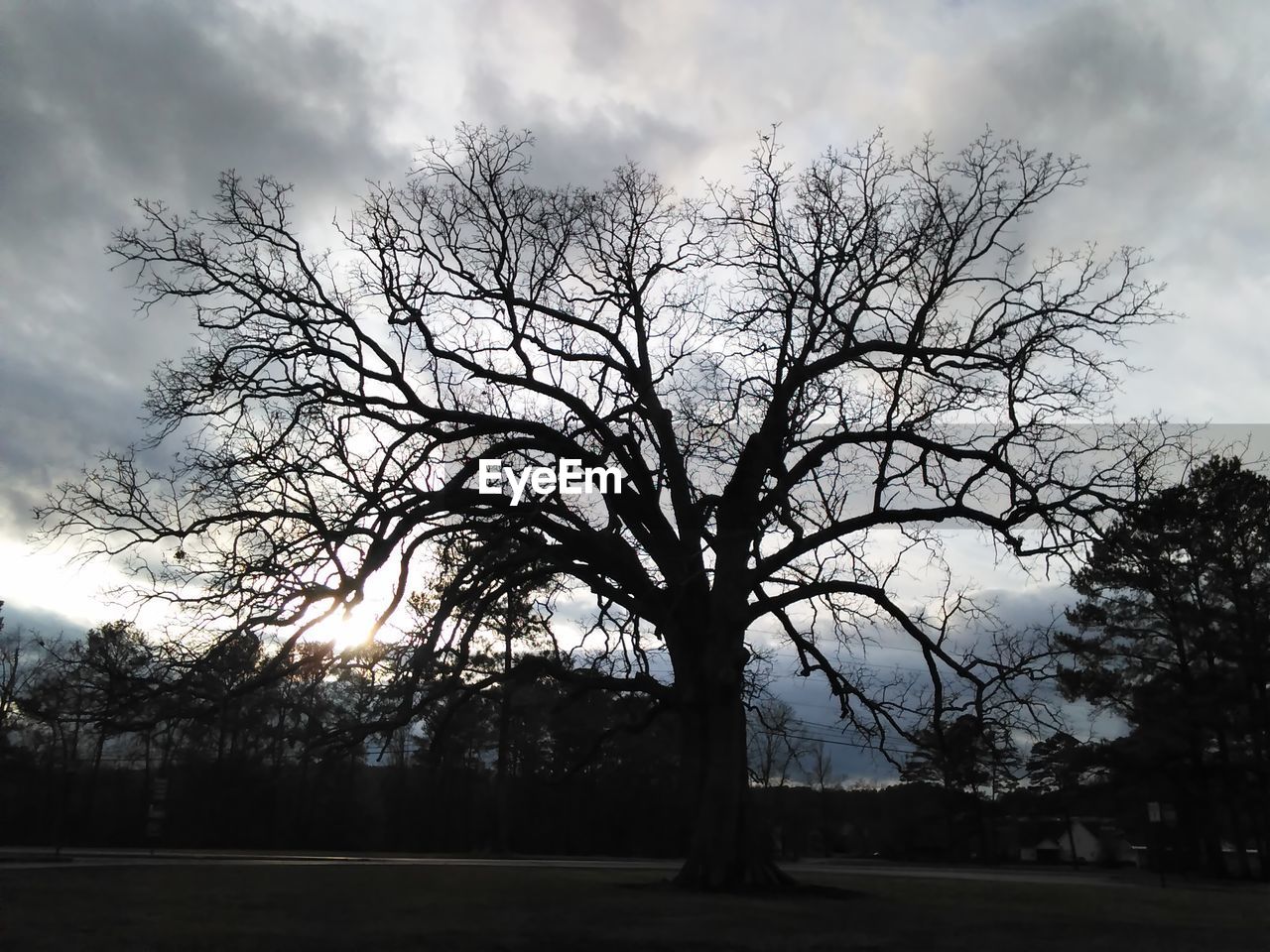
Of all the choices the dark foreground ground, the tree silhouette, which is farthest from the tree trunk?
the tree silhouette

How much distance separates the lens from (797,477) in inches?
744

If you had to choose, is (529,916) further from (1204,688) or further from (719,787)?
(1204,688)

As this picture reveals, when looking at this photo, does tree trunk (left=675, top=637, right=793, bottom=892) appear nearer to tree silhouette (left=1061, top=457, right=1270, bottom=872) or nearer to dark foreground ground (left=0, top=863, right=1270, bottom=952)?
dark foreground ground (left=0, top=863, right=1270, bottom=952)

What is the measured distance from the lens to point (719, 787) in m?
18.1

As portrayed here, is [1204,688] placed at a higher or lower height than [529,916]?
higher

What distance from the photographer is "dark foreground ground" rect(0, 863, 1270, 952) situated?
11.1 m

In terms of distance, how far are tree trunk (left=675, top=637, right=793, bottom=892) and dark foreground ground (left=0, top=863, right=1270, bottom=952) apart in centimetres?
107

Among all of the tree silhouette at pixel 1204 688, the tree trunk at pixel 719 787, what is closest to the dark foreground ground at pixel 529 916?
the tree trunk at pixel 719 787

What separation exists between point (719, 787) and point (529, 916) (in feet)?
16.6

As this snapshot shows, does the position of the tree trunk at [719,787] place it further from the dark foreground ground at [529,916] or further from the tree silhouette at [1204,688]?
the tree silhouette at [1204,688]

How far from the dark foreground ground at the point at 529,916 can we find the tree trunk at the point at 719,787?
107 centimetres

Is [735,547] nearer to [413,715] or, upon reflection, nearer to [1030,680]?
[1030,680]

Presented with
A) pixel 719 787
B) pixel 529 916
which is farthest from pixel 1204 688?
pixel 529 916

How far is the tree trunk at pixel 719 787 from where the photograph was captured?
17.8m
